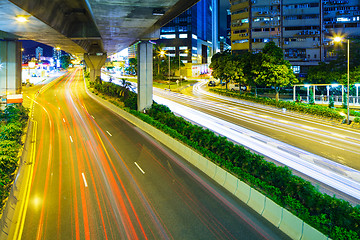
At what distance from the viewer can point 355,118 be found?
3061 centimetres

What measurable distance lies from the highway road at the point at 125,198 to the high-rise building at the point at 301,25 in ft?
240

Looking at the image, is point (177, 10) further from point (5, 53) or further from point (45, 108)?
point (45, 108)

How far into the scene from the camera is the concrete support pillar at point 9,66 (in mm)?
26288

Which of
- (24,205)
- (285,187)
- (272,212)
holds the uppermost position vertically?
(285,187)

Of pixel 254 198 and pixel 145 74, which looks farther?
pixel 145 74

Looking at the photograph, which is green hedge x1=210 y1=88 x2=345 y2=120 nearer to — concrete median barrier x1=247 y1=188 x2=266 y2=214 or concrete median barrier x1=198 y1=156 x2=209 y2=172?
concrete median barrier x1=198 y1=156 x2=209 y2=172

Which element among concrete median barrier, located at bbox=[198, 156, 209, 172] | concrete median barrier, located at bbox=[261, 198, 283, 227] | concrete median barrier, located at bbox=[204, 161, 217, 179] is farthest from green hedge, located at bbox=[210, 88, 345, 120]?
concrete median barrier, located at bbox=[261, 198, 283, 227]

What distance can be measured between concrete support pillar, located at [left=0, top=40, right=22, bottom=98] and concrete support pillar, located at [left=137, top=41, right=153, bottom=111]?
1384 cm

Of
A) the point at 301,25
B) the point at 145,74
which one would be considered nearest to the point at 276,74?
the point at 145,74

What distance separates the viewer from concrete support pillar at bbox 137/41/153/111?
115 ft

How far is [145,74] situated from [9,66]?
1548 centimetres

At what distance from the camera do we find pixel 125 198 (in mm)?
13594

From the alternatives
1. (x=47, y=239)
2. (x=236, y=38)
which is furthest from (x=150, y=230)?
(x=236, y=38)

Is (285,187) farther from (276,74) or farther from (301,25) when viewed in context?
(301,25)
